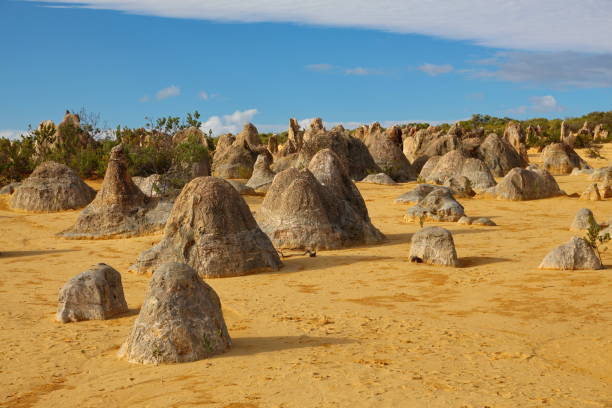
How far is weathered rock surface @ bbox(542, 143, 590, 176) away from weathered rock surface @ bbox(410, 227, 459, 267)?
17166 mm

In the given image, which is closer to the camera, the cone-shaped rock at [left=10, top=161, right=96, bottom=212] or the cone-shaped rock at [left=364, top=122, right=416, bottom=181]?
the cone-shaped rock at [left=10, top=161, right=96, bottom=212]

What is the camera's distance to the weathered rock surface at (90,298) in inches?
275

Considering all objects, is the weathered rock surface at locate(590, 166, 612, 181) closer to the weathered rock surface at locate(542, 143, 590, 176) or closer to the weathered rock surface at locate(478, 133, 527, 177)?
the weathered rock surface at locate(542, 143, 590, 176)

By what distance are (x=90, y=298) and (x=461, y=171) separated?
15.7 metres

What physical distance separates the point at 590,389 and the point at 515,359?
72 centimetres

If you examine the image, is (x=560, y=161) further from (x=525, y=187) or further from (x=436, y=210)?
(x=436, y=210)

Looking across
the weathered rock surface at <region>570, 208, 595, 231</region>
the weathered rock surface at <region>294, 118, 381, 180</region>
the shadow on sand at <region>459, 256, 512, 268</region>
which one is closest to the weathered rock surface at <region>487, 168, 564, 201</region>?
the weathered rock surface at <region>570, 208, 595, 231</region>

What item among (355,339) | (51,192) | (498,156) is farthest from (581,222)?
(498,156)

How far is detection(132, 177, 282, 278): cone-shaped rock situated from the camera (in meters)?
9.28

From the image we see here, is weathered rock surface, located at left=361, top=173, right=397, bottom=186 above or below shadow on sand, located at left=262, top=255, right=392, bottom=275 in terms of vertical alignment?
above

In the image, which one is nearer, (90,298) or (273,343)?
(273,343)

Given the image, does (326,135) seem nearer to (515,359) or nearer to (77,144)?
(77,144)

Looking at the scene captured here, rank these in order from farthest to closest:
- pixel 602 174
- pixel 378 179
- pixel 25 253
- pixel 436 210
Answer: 1. pixel 378 179
2. pixel 602 174
3. pixel 436 210
4. pixel 25 253

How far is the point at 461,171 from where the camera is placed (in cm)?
2108
